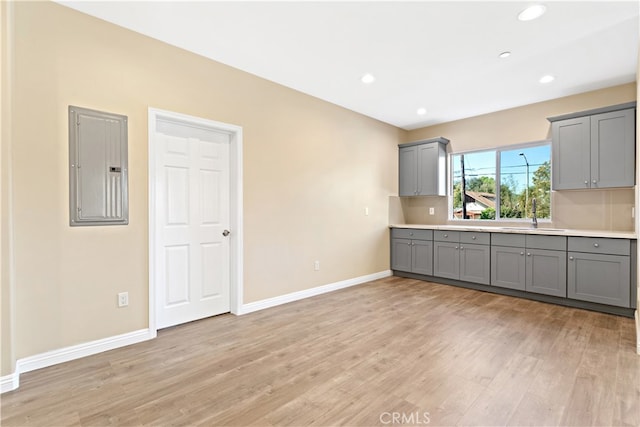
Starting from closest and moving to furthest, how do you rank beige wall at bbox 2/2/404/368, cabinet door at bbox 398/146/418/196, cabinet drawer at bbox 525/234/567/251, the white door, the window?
1. beige wall at bbox 2/2/404/368
2. the white door
3. cabinet drawer at bbox 525/234/567/251
4. the window
5. cabinet door at bbox 398/146/418/196

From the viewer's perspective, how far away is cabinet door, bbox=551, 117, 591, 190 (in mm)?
3844

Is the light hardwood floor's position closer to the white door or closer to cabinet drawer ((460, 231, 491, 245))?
the white door

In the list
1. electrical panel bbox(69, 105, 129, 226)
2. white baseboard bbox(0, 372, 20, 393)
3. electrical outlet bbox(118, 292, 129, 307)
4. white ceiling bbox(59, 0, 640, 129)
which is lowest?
white baseboard bbox(0, 372, 20, 393)

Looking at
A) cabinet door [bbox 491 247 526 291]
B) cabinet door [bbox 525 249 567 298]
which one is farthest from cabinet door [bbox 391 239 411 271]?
cabinet door [bbox 525 249 567 298]

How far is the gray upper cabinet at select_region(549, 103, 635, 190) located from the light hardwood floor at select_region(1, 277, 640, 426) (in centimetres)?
163

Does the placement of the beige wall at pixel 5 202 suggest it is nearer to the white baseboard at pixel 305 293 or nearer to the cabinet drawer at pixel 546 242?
the white baseboard at pixel 305 293

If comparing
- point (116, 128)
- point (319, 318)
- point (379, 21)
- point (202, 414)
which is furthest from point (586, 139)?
point (116, 128)

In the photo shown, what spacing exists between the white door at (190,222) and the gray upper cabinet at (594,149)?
419 centimetres

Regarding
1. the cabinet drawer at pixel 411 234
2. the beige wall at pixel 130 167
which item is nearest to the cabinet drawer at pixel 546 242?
the cabinet drawer at pixel 411 234

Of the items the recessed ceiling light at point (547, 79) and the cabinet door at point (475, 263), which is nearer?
the recessed ceiling light at point (547, 79)

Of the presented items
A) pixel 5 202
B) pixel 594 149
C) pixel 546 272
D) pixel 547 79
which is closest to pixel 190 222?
pixel 5 202

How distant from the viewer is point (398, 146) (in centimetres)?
576

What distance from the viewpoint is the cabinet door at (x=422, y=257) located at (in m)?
5.00

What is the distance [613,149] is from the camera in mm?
3658
